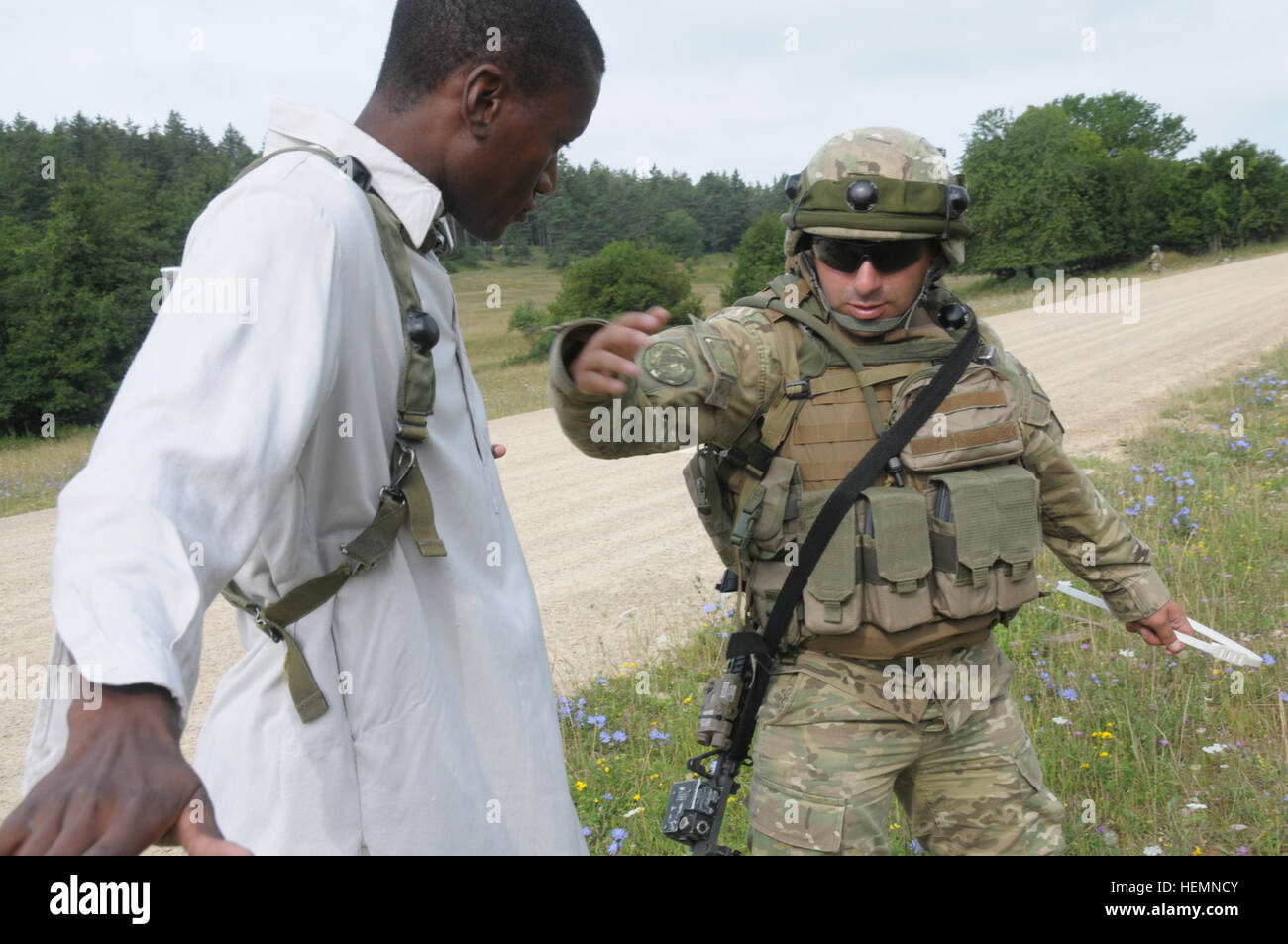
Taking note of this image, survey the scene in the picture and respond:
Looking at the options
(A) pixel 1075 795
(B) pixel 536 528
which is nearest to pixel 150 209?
(B) pixel 536 528

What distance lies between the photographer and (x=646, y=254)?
2922 centimetres

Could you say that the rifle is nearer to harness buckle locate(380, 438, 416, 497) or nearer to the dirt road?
harness buckle locate(380, 438, 416, 497)

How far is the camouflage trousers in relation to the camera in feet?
9.36

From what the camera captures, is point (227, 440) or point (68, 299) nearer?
point (227, 440)

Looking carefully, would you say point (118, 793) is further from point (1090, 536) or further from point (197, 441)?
point (1090, 536)

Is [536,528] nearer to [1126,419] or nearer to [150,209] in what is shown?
[1126,419]

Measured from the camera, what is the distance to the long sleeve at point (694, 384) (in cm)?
264

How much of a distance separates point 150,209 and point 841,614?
33.9m

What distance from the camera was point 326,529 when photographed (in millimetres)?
1662

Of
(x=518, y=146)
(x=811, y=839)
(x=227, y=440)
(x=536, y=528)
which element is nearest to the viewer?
(x=227, y=440)

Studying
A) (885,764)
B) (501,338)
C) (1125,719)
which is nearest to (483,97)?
(885,764)

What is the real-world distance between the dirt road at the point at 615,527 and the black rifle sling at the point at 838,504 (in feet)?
9.05

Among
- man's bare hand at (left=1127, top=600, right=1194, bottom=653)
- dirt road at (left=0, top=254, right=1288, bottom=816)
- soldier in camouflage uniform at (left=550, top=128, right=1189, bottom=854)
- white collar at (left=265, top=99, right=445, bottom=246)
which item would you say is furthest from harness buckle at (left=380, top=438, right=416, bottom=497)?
dirt road at (left=0, top=254, right=1288, bottom=816)

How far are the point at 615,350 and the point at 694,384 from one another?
0.66 metres
